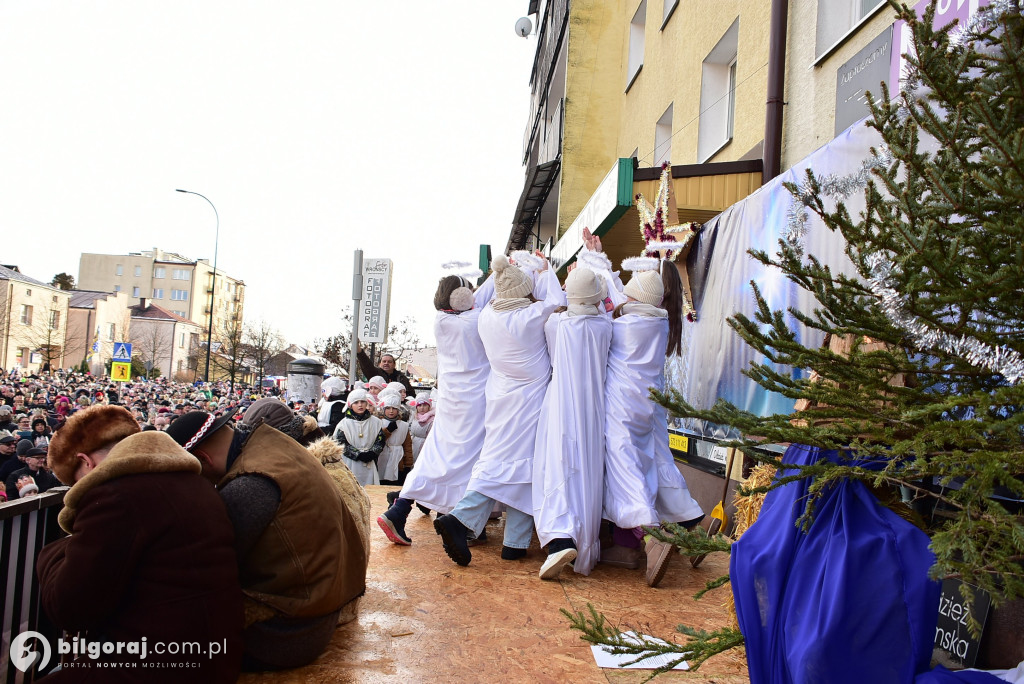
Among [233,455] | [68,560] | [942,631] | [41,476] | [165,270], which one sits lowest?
[41,476]

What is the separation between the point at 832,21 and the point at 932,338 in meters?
6.00

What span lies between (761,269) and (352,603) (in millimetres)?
3956

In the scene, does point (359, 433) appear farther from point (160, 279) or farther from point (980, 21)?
point (160, 279)

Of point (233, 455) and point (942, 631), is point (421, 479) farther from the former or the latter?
point (942, 631)

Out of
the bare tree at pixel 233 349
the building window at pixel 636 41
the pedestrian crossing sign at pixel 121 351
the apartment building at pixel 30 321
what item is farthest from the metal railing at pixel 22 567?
the apartment building at pixel 30 321

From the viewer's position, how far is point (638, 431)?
5344 mm

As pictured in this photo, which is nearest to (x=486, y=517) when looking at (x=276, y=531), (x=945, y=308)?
(x=276, y=531)

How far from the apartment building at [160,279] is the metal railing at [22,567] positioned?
9754 centimetres

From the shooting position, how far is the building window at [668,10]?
11177 mm

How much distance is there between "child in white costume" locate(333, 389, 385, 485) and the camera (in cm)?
861

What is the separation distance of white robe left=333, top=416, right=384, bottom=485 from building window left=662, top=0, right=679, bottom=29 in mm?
7497

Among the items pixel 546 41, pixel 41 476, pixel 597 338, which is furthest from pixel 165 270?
pixel 597 338

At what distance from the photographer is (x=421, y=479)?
5785 mm

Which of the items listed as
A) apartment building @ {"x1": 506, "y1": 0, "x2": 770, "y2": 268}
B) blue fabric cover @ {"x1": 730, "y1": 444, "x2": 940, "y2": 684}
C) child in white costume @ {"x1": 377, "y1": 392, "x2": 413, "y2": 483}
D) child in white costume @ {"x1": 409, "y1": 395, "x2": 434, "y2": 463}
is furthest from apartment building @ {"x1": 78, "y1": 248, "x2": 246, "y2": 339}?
blue fabric cover @ {"x1": 730, "y1": 444, "x2": 940, "y2": 684}
